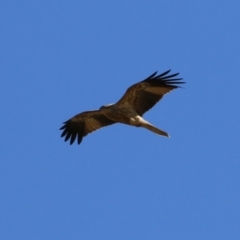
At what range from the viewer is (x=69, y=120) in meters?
20.8

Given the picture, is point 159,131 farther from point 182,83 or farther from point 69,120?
point 69,120

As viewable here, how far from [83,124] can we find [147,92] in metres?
2.19

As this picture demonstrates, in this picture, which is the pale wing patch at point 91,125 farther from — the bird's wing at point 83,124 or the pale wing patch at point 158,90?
the pale wing patch at point 158,90

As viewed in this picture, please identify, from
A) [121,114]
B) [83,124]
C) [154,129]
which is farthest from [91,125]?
[154,129]

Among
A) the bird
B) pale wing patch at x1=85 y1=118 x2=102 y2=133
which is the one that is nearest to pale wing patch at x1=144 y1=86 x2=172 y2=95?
the bird

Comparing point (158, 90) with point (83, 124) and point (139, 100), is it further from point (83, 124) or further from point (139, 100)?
point (83, 124)

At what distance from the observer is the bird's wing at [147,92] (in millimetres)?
19219

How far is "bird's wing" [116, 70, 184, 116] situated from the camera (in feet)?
63.1

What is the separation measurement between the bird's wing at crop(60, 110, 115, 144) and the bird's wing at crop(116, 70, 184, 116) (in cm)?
100

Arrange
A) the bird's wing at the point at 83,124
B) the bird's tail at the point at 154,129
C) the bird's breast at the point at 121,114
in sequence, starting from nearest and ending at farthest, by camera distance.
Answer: the bird's tail at the point at 154,129 → the bird's breast at the point at 121,114 → the bird's wing at the point at 83,124

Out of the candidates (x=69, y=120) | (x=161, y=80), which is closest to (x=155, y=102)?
(x=161, y=80)

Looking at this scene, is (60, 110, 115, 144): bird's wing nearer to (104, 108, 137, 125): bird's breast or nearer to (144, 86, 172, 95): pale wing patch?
(104, 108, 137, 125): bird's breast

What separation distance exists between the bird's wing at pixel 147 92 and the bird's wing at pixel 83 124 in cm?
100

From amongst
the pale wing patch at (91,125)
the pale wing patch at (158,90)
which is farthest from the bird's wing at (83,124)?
the pale wing patch at (158,90)
